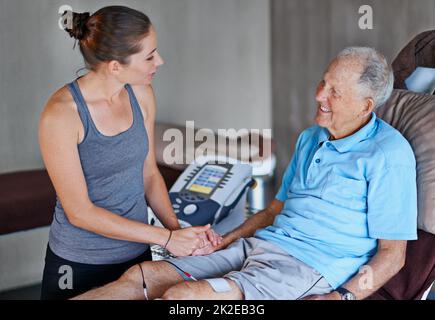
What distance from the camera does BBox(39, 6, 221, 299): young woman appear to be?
1.77m

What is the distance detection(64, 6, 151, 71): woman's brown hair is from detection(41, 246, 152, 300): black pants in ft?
1.88

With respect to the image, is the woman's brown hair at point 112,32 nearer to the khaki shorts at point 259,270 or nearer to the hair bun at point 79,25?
the hair bun at point 79,25

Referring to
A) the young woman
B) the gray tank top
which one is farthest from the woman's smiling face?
the gray tank top

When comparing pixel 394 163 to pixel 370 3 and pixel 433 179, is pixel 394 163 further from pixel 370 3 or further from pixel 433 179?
pixel 370 3

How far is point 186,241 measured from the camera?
1.93 m

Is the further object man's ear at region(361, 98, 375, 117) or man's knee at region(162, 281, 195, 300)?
man's ear at region(361, 98, 375, 117)

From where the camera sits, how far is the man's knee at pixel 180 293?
1.69 metres

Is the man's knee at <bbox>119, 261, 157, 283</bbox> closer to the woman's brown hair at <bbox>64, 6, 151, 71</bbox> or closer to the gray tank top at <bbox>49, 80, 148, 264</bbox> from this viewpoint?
the gray tank top at <bbox>49, 80, 148, 264</bbox>

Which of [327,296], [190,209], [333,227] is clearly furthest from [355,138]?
[190,209]

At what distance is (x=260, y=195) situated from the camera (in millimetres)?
3121

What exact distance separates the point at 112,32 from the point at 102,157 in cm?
34

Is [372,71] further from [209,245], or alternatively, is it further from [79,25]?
[79,25]

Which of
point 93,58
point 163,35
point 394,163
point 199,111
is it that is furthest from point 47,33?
Result: point 394,163
